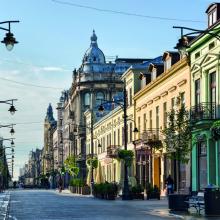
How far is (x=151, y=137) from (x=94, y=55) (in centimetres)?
6923

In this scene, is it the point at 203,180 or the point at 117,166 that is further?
the point at 117,166

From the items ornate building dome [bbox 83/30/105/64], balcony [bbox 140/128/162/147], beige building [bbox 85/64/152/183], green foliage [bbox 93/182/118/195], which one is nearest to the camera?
green foliage [bbox 93/182/118/195]

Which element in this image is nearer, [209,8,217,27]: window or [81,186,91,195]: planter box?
[209,8,217,27]: window

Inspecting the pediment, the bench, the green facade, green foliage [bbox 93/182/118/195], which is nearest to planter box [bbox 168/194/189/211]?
the bench

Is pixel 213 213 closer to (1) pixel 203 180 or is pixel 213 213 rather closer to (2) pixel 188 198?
(2) pixel 188 198

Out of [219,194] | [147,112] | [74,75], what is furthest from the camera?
[74,75]

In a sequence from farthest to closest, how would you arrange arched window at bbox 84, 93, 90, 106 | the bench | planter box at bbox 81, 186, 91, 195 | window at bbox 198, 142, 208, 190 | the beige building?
1. arched window at bbox 84, 93, 90, 106
2. planter box at bbox 81, 186, 91, 195
3. the beige building
4. window at bbox 198, 142, 208, 190
5. the bench

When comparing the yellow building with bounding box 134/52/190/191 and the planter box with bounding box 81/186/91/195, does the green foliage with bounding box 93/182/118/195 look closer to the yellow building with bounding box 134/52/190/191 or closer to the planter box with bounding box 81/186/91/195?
the yellow building with bounding box 134/52/190/191

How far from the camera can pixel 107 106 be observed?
348 ft

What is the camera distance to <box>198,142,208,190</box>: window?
41656 mm

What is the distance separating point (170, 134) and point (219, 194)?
859 centimetres

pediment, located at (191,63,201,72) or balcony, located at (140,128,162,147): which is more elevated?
pediment, located at (191,63,201,72)

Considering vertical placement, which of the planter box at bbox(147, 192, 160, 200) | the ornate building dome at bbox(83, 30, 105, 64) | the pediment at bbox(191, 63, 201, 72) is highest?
the ornate building dome at bbox(83, 30, 105, 64)

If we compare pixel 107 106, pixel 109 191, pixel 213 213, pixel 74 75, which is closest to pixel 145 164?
pixel 109 191
